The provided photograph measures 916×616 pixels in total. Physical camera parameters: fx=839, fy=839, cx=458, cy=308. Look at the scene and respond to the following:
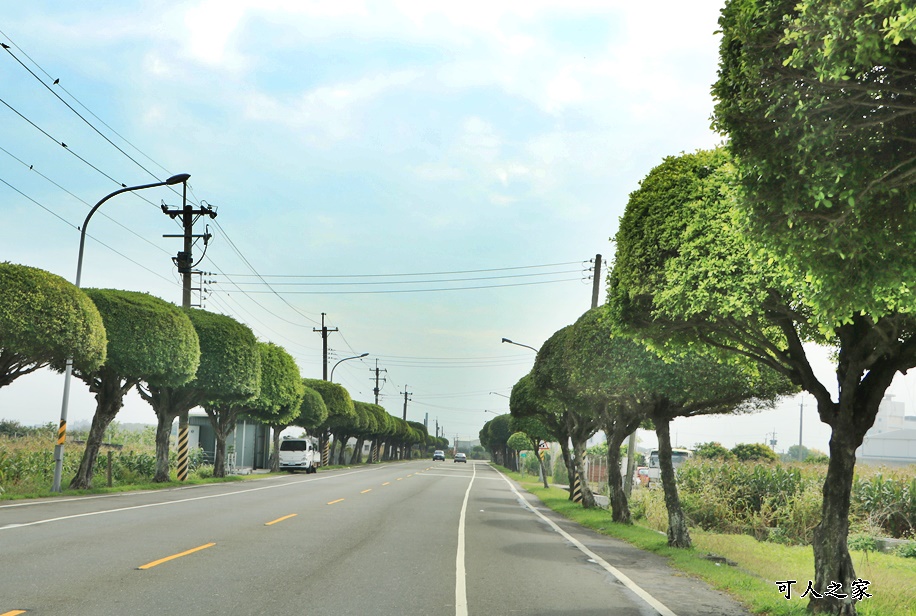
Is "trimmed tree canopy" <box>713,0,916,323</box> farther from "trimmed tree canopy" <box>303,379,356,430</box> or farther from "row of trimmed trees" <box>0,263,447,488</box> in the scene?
Result: "trimmed tree canopy" <box>303,379,356,430</box>

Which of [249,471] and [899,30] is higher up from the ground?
[899,30]

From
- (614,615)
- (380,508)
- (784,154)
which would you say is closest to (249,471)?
(380,508)

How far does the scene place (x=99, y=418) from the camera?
2948cm

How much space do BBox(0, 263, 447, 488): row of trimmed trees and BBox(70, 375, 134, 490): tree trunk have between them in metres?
0.03

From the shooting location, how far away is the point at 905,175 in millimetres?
5852

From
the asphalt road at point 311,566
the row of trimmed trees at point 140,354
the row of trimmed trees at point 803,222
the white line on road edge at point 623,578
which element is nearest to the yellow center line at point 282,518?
the asphalt road at point 311,566

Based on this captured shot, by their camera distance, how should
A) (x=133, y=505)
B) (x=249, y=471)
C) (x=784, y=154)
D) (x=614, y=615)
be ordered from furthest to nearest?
(x=249, y=471)
(x=133, y=505)
(x=614, y=615)
(x=784, y=154)

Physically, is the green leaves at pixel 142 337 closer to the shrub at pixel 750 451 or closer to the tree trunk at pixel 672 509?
the tree trunk at pixel 672 509

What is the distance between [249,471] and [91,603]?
47.8m

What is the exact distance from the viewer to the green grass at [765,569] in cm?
1022

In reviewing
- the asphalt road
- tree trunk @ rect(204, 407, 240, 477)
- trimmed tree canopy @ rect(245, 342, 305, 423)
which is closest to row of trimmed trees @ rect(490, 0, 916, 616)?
the asphalt road

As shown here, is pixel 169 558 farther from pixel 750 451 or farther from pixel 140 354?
pixel 750 451

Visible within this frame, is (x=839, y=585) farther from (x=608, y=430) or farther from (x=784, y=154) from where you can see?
(x=608, y=430)

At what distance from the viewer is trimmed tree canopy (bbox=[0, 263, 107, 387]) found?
2159 centimetres
